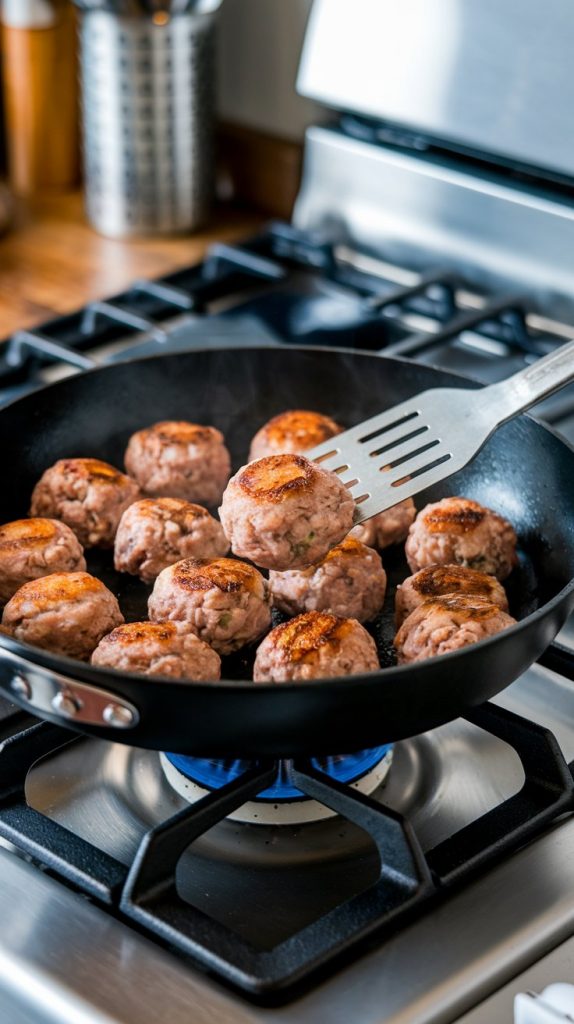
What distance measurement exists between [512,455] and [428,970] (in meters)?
0.61

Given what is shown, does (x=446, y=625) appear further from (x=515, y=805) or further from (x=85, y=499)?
(x=85, y=499)

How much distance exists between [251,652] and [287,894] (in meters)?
0.24

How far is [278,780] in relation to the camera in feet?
3.61

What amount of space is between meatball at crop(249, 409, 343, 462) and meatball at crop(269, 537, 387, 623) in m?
0.19

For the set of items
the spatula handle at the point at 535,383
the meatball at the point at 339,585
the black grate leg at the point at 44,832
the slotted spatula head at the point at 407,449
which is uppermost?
the spatula handle at the point at 535,383

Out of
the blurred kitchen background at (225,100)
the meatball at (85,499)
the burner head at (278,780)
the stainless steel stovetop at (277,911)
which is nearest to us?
the stainless steel stovetop at (277,911)

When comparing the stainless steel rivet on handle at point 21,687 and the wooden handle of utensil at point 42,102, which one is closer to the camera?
the stainless steel rivet on handle at point 21,687

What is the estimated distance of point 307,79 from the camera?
2025mm

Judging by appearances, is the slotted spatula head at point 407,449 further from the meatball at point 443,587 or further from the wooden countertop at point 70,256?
the wooden countertop at point 70,256

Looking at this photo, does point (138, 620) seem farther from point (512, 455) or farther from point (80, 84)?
point (80, 84)

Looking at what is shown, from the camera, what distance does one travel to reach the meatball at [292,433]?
1.40 meters

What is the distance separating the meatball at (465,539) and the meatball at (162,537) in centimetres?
20

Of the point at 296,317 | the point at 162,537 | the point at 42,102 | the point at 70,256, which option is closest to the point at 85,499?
→ the point at 162,537

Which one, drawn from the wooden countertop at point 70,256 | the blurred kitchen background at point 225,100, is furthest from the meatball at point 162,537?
the blurred kitchen background at point 225,100
